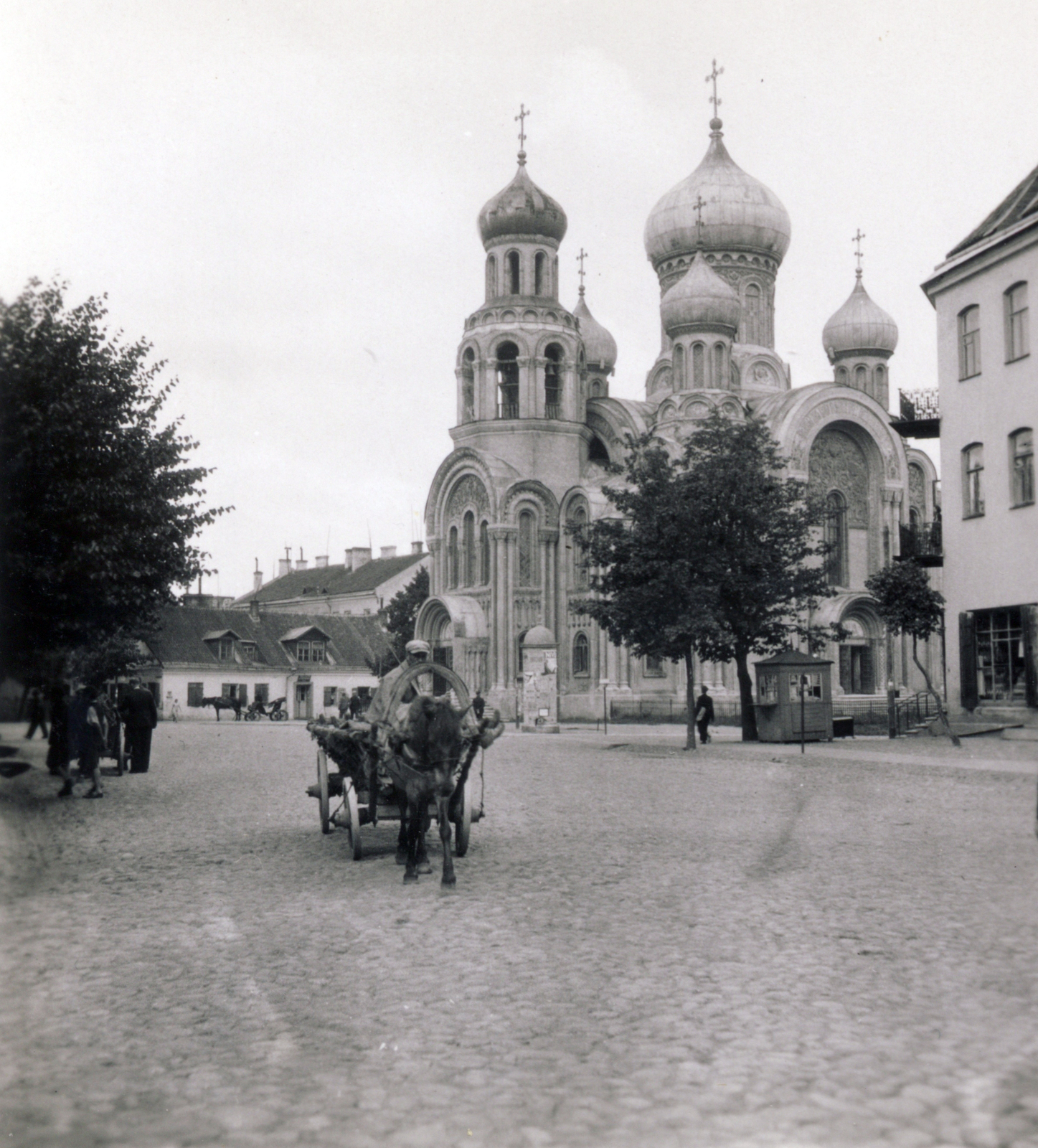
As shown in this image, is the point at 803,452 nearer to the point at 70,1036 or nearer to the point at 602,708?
the point at 602,708

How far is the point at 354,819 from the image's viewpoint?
11375mm

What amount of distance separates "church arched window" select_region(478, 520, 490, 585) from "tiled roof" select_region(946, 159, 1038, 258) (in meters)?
31.1

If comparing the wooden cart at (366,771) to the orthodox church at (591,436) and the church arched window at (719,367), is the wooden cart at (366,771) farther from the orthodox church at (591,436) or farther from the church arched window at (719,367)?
the church arched window at (719,367)

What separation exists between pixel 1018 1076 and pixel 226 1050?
3.05m

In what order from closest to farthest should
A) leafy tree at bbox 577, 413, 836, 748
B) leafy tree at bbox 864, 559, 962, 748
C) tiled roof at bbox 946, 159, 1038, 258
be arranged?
tiled roof at bbox 946, 159, 1038, 258 < leafy tree at bbox 864, 559, 962, 748 < leafy tree at bbox 577, 413, 836, 748

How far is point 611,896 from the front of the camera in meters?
9.38

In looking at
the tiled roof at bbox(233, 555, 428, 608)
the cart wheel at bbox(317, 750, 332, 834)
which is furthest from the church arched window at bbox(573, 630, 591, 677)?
the cart wheel at bbox(317, 750, 332, 834)

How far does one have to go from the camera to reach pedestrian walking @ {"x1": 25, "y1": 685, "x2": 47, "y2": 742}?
16.9 ft

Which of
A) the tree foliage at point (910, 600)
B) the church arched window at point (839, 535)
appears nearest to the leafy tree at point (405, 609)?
the church arched window at point (839, 535)

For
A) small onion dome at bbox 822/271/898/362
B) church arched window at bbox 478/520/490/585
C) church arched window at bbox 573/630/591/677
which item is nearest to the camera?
church arched window at bbox 573/630/591/677

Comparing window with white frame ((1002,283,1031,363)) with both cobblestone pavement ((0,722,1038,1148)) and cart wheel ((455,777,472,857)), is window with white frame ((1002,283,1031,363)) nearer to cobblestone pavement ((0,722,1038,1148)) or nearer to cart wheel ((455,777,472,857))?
cobblestone pavement ((0,722,1038,1148))

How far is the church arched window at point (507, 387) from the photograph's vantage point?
55.1 meters

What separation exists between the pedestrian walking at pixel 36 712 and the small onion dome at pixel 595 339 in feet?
196

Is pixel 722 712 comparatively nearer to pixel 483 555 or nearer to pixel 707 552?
pixel 483 555
